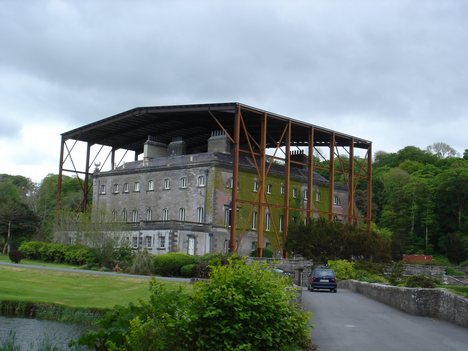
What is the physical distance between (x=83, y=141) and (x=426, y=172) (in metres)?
55.1

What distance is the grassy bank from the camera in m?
23.8

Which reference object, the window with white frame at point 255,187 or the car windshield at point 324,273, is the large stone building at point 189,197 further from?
the car windshield at point 324,273

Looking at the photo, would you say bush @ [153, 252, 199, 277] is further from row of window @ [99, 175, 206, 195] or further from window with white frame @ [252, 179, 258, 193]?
window with white frame @ [252, 179, 258, 193]

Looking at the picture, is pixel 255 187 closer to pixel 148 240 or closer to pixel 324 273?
pixel 148 240

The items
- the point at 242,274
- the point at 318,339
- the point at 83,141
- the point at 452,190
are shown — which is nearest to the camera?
the point at 242,274

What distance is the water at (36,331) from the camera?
16369 millimetres

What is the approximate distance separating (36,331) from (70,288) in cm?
1326

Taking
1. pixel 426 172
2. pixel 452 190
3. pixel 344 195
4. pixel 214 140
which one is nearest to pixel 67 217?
pixel 214 140

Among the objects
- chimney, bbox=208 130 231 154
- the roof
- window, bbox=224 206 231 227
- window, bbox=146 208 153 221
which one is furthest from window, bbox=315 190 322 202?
window, bbox=146 208 153 221

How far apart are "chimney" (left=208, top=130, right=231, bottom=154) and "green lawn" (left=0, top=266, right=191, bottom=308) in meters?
29.1

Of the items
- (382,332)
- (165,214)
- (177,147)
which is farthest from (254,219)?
(382,332)

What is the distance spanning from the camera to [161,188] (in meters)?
64.9

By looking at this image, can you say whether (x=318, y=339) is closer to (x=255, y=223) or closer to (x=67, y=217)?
(x=67, y=217)

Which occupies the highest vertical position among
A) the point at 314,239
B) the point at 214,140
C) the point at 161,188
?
the point at 214,140
